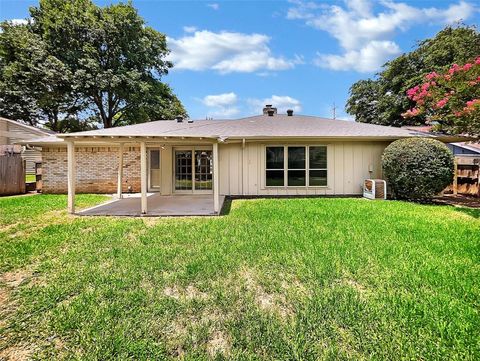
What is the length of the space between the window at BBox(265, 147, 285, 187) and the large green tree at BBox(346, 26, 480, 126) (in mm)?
12754

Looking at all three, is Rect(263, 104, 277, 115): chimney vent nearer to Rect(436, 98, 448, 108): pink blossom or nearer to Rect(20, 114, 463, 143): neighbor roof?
Rect(20, 114, 463, 143): neighbor roof

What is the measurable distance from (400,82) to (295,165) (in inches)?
756

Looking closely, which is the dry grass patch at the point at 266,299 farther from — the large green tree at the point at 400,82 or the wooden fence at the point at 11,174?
the large green tree at the point at 400,82

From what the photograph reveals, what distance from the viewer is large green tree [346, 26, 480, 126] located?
2006 centimetres

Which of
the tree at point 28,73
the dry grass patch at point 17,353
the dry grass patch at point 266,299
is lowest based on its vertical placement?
the dry grass patch at point 17,353

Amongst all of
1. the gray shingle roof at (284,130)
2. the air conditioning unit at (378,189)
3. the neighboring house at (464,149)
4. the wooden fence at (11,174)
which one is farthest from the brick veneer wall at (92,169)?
the neighboring house at (464,149)

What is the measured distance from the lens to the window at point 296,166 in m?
11.5

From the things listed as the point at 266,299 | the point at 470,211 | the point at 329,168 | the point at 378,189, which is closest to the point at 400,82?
the point at 329,168

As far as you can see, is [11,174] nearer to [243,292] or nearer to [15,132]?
[15,132]

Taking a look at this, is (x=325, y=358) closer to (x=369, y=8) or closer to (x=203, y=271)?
(x=203, y=271)

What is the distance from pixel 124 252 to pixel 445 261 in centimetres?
518

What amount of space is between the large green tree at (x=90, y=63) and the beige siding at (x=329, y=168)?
14654 millimetres

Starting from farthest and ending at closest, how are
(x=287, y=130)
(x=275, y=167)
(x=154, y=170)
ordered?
(x=154, y=170) < (x=287, y=130) < (x=275, y=167)

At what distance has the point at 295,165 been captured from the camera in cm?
1158
